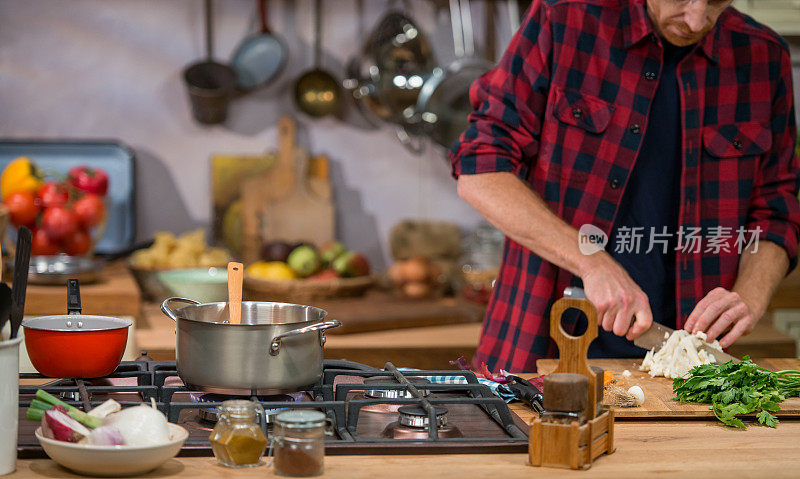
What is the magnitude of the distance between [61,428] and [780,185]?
160 cm

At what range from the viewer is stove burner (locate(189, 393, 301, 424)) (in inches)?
44.0

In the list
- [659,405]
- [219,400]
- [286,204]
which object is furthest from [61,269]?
[659,405]

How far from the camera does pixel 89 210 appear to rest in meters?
2.81

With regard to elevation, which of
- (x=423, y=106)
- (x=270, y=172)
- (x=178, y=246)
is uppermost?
(x=423, y=106)

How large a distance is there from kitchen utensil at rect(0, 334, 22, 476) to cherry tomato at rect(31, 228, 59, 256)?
1.91 metres

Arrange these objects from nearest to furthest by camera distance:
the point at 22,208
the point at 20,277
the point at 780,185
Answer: the point at 20,277, the point at 780,185, the point at 22,208

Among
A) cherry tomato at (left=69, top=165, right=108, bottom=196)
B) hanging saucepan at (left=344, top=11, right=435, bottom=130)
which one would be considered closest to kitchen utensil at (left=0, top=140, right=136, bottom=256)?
cherry tomato at (left=69, top=165, right=108, bottom=196)

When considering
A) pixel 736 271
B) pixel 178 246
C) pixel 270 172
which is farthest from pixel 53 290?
pixel 736 271

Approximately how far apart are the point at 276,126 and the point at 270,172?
177 millimetres

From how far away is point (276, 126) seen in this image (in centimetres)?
338

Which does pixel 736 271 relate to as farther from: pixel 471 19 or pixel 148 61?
pixel 148 61

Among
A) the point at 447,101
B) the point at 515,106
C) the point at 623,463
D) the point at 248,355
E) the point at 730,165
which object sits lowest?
the point at 623,463

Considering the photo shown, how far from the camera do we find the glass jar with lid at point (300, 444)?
0.95 m

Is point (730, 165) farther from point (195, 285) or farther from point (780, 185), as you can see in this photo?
point (195, 285)
